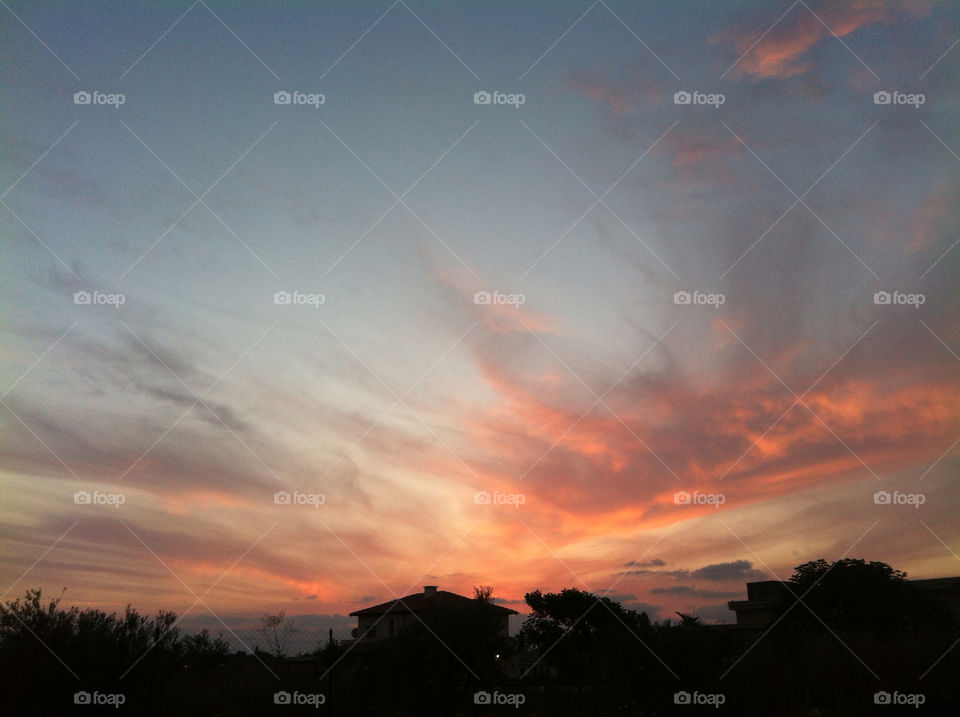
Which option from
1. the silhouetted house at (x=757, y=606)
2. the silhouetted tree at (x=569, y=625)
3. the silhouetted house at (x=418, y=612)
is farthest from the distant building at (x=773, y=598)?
the silhouetted house at (x=418, y=612)

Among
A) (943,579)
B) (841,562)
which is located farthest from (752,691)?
(943,579)

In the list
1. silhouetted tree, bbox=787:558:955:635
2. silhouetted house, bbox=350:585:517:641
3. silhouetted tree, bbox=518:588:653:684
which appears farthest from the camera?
silhouetted tree, bbox=518:588:653:684

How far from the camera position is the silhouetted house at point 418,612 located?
24.8 m

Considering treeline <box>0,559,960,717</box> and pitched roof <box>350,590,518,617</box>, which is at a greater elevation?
pitched roof <box>350,590,518,617</box>

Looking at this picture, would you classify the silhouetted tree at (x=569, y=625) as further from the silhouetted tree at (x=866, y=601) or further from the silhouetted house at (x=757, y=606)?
the silhouetted tree at (x=866, y=601)

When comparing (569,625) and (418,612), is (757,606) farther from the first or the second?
(418,612)

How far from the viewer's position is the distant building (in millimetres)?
34812

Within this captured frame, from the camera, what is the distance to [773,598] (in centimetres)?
4356

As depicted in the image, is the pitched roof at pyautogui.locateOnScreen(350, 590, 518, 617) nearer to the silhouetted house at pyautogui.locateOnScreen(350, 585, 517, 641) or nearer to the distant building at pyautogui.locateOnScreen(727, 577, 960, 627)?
the silhouetted house at pyautogui.locateOnScreen(350, 585, 517, 641)

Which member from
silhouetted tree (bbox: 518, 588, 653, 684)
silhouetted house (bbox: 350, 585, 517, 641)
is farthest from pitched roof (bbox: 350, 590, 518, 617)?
silhouetted tree (bbox: 518, 588, 653, 684)

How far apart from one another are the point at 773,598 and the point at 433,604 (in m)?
26.1

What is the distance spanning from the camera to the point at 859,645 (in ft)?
53.5

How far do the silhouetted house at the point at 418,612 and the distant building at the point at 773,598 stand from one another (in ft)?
41.4

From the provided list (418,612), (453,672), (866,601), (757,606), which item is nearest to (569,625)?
(757,606)
